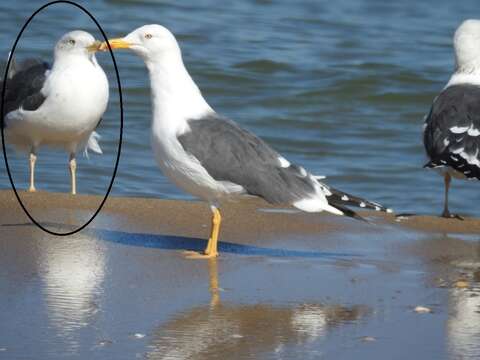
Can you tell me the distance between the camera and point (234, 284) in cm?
549

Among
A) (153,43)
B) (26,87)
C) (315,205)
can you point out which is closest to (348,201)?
(315,205)

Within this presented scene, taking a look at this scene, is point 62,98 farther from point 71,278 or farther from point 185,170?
point 71,278

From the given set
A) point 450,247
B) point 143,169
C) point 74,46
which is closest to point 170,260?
point 450,247

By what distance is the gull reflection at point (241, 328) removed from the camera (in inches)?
177

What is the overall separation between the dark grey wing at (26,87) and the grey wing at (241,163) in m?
2.09

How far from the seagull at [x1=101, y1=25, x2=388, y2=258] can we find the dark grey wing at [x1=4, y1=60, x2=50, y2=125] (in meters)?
1.82

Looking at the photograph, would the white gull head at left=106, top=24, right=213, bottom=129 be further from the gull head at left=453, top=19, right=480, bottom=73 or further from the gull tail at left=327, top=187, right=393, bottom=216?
A: the gull head at left=453, top=19, right=480, bottom=73

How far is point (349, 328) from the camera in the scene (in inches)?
190

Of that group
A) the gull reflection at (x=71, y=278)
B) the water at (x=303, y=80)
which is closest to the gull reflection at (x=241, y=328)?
the gull reflection at (x=71, y=278)

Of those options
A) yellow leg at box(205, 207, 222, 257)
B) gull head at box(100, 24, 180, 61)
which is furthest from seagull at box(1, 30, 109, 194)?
yellow leg at box(205, 207, 222, 257)

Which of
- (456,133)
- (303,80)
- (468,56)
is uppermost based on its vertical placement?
(468,56)

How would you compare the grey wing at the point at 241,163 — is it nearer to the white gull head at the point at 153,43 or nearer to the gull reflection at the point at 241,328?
the white gull head at the point at 153,43

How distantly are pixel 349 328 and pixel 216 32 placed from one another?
1174cm

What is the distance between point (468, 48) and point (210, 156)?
9.88ft
